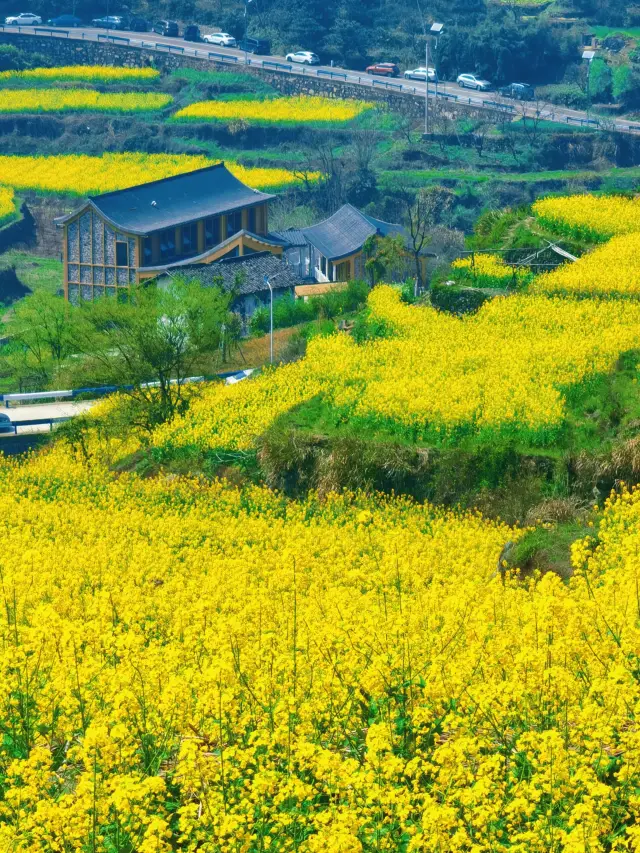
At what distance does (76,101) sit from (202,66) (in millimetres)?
10647

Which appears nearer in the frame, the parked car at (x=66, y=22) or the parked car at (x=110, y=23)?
the parked car at (x=66, y=22)

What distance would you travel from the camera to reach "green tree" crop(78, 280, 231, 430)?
45.0 metres

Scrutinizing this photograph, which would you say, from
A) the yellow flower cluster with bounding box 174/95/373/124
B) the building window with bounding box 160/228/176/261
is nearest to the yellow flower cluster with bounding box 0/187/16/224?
the yellow flower cluster with bounding box 174/95/373/124

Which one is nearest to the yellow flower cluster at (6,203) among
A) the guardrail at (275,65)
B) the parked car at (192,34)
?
the guardrail at (275,65)

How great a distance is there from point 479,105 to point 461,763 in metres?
96.0

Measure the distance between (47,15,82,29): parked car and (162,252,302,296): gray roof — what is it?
67553mm

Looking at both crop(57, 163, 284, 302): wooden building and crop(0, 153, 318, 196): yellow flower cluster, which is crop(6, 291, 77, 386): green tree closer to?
crop(57, 163, 284, 302): wooden building

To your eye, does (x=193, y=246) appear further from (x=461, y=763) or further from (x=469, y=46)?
(x=461, y=763)

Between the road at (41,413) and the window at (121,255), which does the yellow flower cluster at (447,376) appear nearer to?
the road at (41,413)

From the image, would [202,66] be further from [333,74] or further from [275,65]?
[333,74]

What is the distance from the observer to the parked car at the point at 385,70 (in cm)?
11856

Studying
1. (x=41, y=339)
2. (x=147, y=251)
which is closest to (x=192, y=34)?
(x=147, y=251)

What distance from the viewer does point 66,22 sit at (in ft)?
424

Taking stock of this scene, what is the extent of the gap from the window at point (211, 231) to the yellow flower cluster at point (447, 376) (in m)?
32.3
